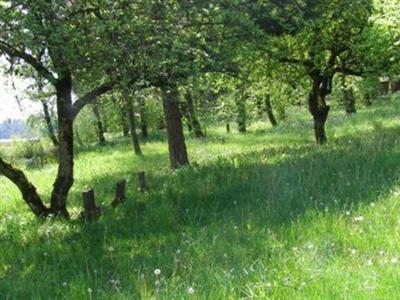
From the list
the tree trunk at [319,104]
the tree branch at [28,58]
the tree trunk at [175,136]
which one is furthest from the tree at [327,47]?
the tree branch at [28,58]

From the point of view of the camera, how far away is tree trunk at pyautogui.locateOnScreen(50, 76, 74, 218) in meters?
10.7

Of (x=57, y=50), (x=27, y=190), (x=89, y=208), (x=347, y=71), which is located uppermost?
(x=57, y=50)

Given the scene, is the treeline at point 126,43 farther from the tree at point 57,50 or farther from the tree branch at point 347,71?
the tree branch at point 347,71

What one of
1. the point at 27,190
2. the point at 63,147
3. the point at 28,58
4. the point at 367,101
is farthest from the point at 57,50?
the point at 367,101

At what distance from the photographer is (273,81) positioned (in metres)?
21.1

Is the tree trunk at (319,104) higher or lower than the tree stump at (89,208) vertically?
higher

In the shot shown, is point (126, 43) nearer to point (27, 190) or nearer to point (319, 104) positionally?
point (27, 190)

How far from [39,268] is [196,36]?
18.8ft

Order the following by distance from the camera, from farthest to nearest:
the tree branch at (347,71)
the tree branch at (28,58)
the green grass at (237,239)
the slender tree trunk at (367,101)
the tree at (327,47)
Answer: the slender tree trunk at (367,101) < the tree branch at (347,71) < the tree at (327,47) < the tree branch at (28,58) < the green grass at (237,239)

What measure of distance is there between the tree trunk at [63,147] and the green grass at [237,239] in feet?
2.02

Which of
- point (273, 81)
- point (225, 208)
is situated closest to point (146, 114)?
point (273, 81)

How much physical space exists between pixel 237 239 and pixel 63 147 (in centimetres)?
526

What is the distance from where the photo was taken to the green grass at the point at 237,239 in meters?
5.08

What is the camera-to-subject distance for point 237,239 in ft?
23.5
